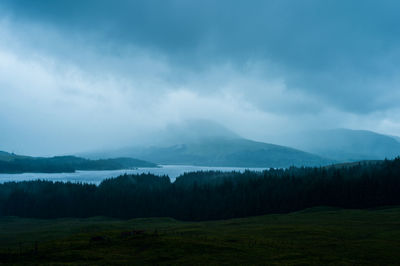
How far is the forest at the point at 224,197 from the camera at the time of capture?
144 m

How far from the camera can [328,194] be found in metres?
147

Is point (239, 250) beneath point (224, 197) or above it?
beneath

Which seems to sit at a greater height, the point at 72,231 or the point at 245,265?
the point at 245,265

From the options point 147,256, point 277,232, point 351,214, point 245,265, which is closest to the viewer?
point 245,265

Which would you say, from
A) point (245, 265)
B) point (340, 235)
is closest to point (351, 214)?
point (340, 235)

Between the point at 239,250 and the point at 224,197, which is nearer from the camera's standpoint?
the point at 239,250

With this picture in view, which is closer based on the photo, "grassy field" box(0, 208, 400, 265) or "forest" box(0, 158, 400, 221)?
"grassy field" box(0, 208, 400, 265)

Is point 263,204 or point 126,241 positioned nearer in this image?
point 126,241

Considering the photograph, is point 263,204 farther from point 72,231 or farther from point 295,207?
point 72,231

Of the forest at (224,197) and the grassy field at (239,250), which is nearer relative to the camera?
the grassy field at (239,250)

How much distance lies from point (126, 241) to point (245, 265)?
26180mm

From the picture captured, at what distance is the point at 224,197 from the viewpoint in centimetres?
16938

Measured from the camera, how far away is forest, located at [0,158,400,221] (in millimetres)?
144000

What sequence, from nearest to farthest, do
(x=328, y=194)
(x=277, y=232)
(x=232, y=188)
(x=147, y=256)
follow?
1. (x=147, y=256)
2. (x=277, y=232)
3. (x=328, y=194)
4. (x=232, y=188)
